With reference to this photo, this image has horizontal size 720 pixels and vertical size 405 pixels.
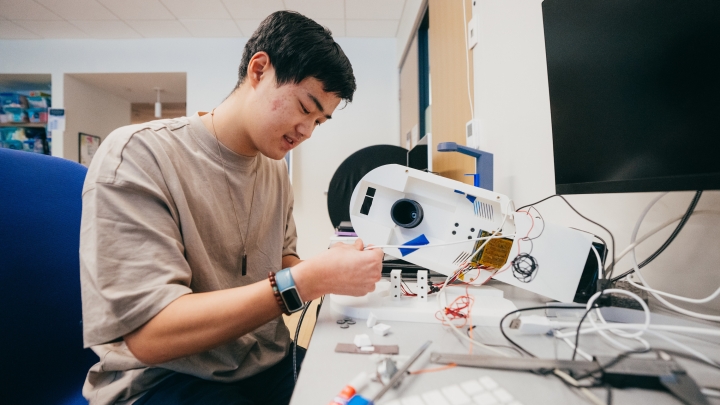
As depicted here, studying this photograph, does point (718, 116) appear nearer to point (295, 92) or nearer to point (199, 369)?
point (295, 92)

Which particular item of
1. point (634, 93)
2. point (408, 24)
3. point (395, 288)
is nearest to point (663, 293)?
point (634, 93)

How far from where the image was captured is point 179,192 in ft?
2.29

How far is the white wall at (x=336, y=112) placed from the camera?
3539mm

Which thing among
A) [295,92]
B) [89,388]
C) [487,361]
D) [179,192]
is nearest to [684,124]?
[487,361]

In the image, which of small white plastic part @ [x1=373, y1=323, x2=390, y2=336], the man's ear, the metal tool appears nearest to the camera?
the metal tool

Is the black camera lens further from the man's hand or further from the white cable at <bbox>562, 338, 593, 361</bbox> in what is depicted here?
the white cable at <bbox>562, 338, 593, 361</bbox>

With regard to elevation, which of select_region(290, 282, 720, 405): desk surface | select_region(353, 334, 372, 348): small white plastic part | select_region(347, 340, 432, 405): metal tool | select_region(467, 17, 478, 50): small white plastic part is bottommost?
select_region(290, 282, 720, 405): desk surface

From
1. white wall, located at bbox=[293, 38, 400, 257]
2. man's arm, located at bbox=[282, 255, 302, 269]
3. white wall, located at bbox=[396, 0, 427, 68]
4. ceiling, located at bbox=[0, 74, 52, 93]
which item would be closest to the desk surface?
man's arm, located at bbox=[282, 255, 302, 269]

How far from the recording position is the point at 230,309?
58 centimetres

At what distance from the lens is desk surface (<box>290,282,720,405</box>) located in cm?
39

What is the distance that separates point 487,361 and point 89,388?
28.7 inches

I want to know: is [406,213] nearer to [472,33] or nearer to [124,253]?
[124,253]

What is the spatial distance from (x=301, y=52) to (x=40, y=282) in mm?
718

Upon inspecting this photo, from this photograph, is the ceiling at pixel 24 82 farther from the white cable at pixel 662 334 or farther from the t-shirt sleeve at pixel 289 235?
the white cable at pixel 662 334
